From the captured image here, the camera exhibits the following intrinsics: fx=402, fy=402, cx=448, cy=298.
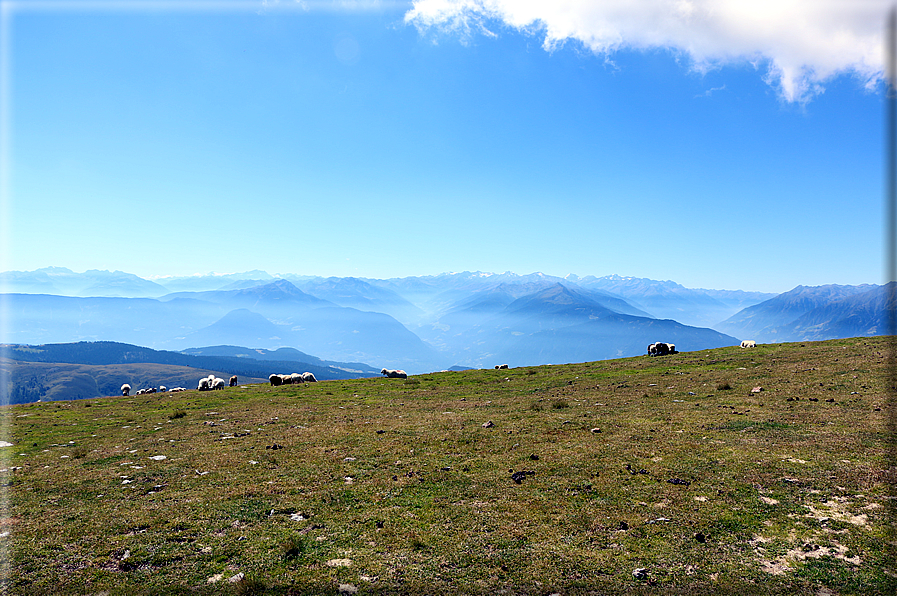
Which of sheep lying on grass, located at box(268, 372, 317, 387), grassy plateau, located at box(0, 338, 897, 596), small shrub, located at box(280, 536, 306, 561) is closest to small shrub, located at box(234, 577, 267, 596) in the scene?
grassy plateau, located at box(0, 338, 897, 596)

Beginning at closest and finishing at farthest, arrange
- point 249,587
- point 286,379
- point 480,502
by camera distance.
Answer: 1. point 249,587
2. point 480,502
3. point 286,379

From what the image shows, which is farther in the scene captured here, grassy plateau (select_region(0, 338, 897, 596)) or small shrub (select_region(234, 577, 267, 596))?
grassy plateau (select_region(0, 338, 897, 596))

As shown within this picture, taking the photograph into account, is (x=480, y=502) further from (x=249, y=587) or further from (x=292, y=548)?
(x=249, y=587)

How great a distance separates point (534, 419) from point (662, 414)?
19.5 feet

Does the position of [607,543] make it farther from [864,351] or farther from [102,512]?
[864,351]

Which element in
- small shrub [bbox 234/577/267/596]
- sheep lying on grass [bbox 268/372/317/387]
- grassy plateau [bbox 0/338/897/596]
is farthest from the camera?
sheep lying on grass [bbox 268/372/317/387]

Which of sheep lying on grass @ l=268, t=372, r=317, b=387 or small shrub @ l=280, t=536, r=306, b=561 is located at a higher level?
small shrub @ l=280, t=536, r=306, b=561

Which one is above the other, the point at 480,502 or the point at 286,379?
the point at 480,502

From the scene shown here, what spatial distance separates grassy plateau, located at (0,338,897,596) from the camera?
25.9 ft

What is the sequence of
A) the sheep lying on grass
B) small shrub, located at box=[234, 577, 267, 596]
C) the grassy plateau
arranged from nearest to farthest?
small shrub, located at box=[234, 577, 267, 596] → the grassy plateau → the sheep lying on grass

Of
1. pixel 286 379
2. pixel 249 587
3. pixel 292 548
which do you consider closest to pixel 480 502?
pixel 292 548

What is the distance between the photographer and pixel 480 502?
10922 millimetres

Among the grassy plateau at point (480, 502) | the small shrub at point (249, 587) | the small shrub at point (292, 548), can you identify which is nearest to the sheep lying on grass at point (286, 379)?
the grassy plateau at point (480, 502)

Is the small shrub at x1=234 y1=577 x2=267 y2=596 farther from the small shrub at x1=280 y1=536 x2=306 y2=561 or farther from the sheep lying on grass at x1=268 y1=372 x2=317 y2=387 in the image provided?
the sheep lying on grass at x1=268 y1=372 x2=317 y2=387
